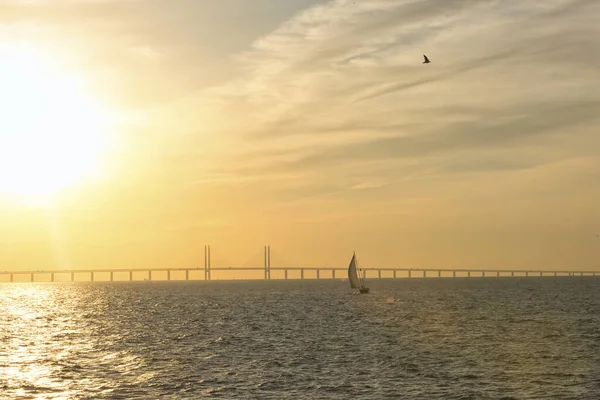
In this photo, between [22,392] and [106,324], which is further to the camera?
[106,324]

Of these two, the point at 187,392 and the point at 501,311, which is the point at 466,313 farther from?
the point at 187,392

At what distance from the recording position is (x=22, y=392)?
5572 centimetres

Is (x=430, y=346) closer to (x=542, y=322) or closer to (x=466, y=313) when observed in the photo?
(x=542, y=322)

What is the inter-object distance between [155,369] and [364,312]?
82789 mm

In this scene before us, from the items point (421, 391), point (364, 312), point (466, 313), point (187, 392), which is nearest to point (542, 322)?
point (466, 313)

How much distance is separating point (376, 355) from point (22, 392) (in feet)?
113

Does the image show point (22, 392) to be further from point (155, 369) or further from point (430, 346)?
point (430, 346)

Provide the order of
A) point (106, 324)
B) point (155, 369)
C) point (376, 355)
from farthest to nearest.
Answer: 1. point (106, 324)
2. point (376, 355)
3. point (155, 369)

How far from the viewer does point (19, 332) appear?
11169 cm

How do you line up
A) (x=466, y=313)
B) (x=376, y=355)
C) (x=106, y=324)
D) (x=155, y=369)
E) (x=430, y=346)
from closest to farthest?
(x=155, y=369) → (x=376, y=355) → (x=430, y=346) → (x=106, y=324) → (x=466, y=313)

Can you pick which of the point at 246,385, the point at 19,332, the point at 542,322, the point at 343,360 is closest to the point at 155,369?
the point at 246,385

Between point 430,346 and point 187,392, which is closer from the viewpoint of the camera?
point 187,392

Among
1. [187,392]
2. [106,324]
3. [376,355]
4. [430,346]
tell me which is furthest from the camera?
[106,324]

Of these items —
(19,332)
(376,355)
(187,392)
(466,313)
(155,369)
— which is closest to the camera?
(187,392)
